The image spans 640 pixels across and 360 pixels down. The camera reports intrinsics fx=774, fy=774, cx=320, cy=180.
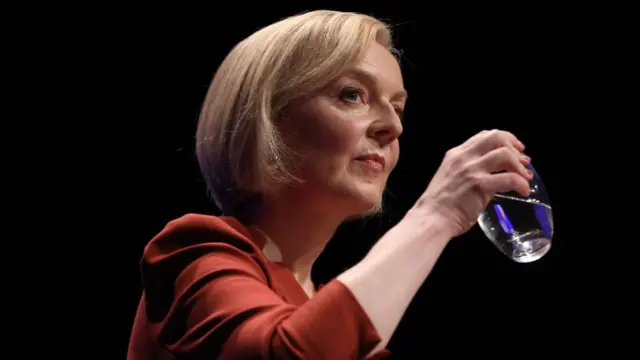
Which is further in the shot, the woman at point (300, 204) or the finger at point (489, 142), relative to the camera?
the finger at point (489, 142)

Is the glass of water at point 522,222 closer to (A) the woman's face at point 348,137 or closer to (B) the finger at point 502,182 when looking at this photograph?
(B) the finger at point 502,182

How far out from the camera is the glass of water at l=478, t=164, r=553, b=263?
1035 mm

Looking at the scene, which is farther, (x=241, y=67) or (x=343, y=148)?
(x=241, y=67)

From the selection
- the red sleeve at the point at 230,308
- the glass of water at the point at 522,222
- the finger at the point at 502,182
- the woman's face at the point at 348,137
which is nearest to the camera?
the red sleeve at the point at 230,308

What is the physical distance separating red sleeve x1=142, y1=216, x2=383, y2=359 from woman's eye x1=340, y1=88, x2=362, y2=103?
0.97 feet

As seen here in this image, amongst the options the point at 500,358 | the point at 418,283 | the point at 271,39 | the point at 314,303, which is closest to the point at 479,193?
the point at 418,283

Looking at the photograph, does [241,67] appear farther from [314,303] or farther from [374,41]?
[314,303]

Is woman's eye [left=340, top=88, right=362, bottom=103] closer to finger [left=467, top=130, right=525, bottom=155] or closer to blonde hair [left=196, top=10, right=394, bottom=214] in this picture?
blonde hair [left=196, top=10, right=394, bottom=214]

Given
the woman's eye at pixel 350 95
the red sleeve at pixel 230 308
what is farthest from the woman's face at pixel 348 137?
the red sleeve at pixel 230 308

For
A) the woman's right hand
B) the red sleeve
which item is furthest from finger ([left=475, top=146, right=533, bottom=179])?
the red sleeve

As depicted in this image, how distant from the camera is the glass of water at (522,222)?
1035 mm

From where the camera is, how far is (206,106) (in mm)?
1316

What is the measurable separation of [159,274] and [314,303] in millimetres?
286

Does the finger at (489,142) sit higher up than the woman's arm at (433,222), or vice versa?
the finger at (489,142)
